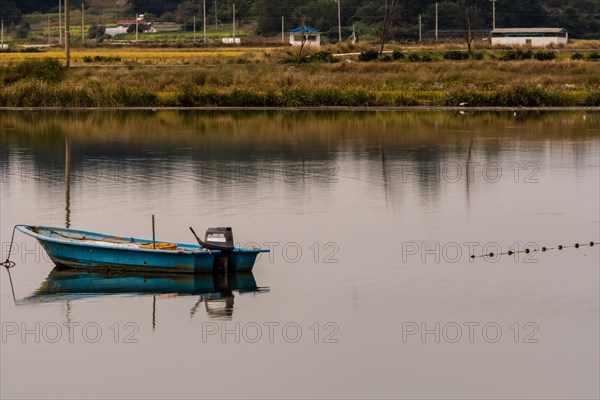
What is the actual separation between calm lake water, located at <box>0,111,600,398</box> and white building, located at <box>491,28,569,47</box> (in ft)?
193

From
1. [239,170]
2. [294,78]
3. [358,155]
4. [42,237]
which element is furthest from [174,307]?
[294,78]

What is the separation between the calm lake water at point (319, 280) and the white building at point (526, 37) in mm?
58875

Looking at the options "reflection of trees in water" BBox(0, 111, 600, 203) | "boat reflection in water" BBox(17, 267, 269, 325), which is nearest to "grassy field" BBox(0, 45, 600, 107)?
"reflection of trees in water" BBox(0, 111, 600, 203)

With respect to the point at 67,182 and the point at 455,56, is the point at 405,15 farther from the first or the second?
the point at 67,182

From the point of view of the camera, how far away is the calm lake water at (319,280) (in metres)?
17.6

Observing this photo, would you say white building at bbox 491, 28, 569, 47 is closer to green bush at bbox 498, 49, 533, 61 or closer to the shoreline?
green bush at bbox 498, 49, 533, 61

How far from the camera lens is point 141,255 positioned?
75.9 feet

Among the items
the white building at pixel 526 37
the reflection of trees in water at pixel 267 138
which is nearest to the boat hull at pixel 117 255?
the reflection of trees in water at pixel 267 138

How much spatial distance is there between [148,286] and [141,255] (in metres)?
0.67

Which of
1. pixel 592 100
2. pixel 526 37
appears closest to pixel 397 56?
pixel 592 100

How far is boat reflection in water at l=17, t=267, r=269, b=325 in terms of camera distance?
2200 cm

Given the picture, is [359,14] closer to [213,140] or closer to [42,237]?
[213,140]

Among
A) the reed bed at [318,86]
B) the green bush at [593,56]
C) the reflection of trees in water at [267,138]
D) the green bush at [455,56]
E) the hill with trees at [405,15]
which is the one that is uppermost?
the hill with trees at [405,15]

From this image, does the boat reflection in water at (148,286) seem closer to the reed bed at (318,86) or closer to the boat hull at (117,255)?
the boat hull at (117,255)
